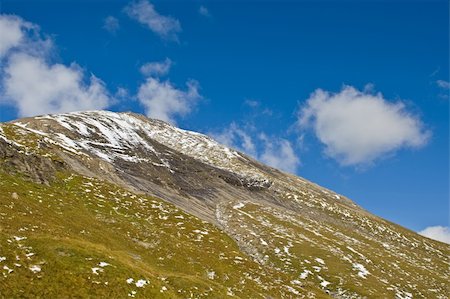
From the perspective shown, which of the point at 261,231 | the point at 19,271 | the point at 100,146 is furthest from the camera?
the point at 100,146

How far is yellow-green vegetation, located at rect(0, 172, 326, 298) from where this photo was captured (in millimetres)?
30109

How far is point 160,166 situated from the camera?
13412 cm

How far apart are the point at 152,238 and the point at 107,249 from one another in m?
15.8

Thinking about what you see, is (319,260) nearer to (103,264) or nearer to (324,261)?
(324,261)

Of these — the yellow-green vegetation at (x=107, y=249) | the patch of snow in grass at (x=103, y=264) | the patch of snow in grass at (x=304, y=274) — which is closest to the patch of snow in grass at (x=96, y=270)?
the yellow-green vegetation at (x=107, y=249)

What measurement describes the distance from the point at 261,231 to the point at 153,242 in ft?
126

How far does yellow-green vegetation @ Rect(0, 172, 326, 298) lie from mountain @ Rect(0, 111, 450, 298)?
0.47 feet

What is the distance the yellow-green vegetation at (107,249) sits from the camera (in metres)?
30.1

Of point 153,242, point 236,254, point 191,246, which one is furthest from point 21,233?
point 236,254

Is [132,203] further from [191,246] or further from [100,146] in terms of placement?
[100,146]

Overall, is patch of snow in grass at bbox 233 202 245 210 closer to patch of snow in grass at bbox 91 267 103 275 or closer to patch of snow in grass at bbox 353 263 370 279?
patch of snow in grass at bbox 353 263 370 279

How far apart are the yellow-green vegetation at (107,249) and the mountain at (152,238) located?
0.47 ft

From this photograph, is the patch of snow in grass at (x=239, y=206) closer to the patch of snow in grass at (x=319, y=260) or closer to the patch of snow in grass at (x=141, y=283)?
the patch of snow in grass at (x=319, y=260)

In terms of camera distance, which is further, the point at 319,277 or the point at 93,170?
the point at 93,170
